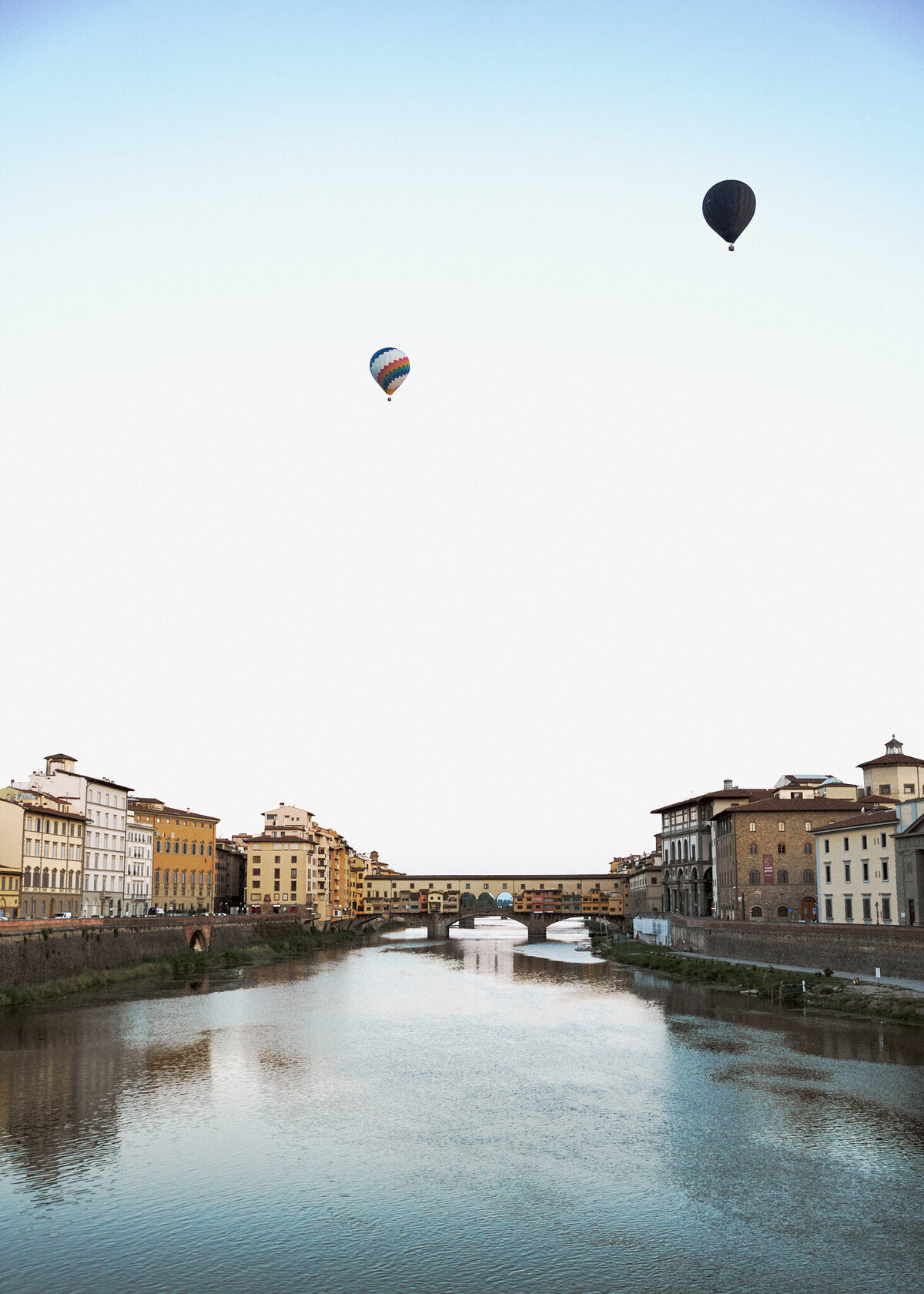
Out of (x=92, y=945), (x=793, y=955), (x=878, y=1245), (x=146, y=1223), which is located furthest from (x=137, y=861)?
(x=878, y=1245)

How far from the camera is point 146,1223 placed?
20.8 m

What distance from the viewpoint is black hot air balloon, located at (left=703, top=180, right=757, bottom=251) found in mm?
40312

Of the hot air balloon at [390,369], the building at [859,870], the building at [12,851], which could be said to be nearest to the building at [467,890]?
the building at [859,870]

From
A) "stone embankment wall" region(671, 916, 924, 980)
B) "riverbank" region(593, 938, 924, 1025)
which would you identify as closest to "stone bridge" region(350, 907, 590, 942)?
Result: "stone embankment wall" region(671, 916, 924, 980)

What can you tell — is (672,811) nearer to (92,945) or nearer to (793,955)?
(793,955)

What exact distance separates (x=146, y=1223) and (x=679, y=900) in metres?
91.9

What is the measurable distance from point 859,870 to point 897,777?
2124 cm

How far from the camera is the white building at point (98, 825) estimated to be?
81438 mm

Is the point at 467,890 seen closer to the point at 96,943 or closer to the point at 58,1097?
the point at 96,943

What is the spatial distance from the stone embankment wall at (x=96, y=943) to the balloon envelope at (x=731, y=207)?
1806 inches

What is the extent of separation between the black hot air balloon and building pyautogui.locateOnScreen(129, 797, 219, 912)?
261 ft

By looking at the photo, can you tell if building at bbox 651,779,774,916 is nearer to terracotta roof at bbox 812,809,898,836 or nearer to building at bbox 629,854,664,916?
building at bbox 629,854,664,916

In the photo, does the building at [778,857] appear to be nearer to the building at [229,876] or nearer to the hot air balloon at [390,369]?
the hot air balloon at [390,369]

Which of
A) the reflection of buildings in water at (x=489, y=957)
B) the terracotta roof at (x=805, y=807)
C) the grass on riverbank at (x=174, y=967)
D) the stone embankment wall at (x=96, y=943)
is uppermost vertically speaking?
the terracotta roof at (x=805, y=807)
